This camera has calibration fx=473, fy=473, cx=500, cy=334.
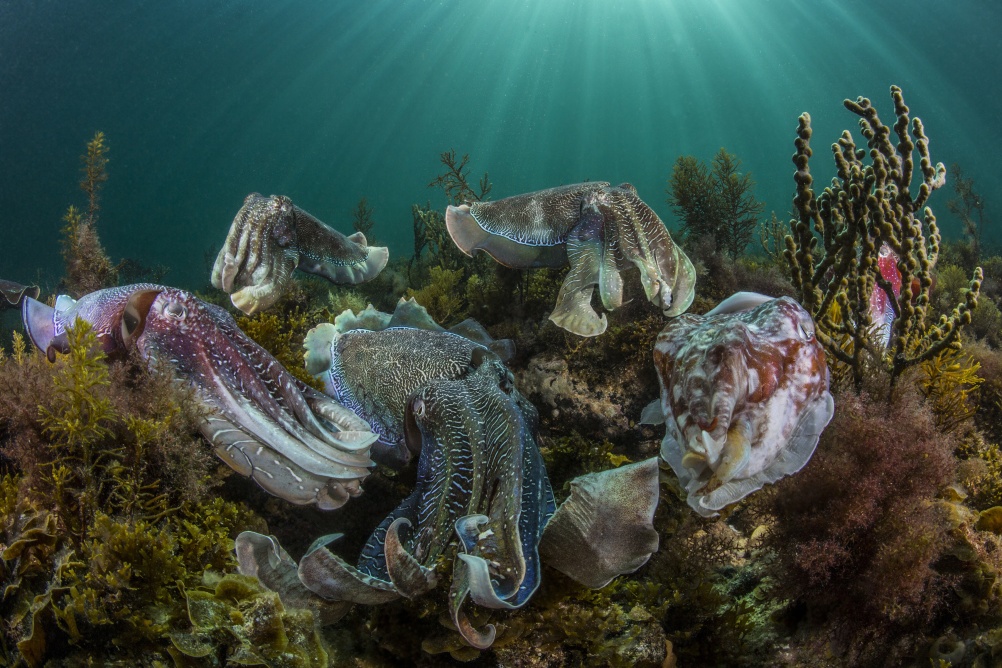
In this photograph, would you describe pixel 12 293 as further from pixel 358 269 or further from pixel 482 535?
pixel 482 535

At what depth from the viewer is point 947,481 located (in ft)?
8.60

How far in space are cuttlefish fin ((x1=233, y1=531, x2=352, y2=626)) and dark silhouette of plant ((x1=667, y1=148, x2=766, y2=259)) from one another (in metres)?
7.15

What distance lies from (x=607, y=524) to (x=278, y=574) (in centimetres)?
161

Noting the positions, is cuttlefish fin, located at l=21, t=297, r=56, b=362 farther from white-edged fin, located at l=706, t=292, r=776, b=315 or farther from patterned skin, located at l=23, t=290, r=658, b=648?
white-edged fin, located at l=706, t=292, r=776, b=315

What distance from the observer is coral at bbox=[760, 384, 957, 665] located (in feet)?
7.58

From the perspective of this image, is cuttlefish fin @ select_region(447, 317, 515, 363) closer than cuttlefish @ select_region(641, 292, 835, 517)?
No

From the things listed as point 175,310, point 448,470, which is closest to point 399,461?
point 448,470

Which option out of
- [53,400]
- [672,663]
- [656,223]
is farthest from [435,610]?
[656,223]

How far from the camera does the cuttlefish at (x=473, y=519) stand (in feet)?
6.93

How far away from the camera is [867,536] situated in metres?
2.45

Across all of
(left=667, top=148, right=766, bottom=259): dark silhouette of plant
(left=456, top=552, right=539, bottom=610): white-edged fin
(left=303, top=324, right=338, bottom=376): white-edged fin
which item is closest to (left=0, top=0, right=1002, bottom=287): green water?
(left=667, top=148, right=766, bottom=259): dark silhouette of plant

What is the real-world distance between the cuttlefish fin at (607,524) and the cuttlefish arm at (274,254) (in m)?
3.82

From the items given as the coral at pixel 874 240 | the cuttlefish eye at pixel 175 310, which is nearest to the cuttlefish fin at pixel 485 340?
the cuttlefish eye at pixel 175 310

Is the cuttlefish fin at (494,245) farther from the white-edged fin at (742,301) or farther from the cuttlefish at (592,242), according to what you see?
the white-edged fin at (742,301)
